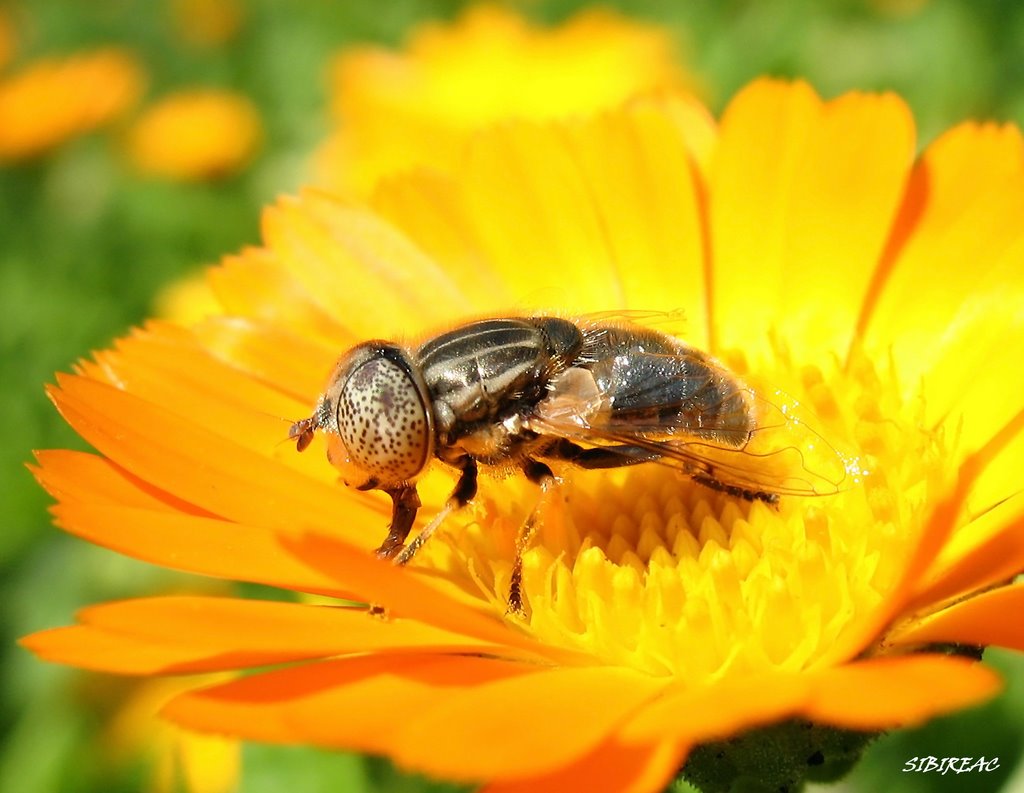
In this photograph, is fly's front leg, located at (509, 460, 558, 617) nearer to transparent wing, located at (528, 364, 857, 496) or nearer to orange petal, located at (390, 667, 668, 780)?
transparent wing, located at (528, 364, 857, 496)

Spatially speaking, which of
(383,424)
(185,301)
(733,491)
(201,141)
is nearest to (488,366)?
(383,424)

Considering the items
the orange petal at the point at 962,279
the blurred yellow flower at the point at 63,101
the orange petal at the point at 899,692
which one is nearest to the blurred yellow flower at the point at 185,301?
the blurred yellow flower at the point at 63,101

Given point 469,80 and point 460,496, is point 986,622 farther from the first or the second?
point 469,80

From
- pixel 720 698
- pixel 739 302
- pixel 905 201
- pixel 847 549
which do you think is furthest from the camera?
pixel 739 302

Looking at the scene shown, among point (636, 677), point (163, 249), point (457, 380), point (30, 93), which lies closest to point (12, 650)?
point (163, 249)

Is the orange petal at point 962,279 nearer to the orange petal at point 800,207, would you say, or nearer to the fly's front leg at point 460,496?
the orange petal at point 800,207

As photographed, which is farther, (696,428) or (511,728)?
(696,428)

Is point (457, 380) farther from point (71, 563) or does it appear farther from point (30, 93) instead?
point (30, 93)
